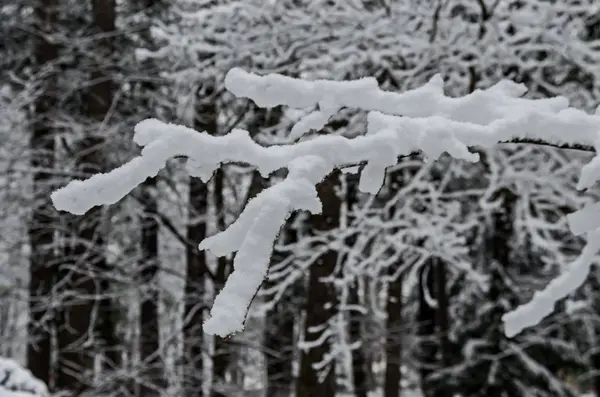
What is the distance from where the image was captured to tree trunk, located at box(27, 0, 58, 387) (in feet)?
26.9

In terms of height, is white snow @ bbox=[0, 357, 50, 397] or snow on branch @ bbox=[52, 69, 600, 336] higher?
snow on branch @ bbox=[52, 69, 600, 336]

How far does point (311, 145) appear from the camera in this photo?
137 cm

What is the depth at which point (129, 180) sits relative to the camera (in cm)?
129

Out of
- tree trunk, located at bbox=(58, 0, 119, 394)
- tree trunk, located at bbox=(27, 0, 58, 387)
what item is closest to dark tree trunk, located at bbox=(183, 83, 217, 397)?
tree trunk, located at bbox=(58, 0, 119, 394)

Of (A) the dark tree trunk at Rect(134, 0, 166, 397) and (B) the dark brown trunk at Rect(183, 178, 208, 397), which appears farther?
(A) the dark tree trunk at Rect(134, 0, 166, 397)

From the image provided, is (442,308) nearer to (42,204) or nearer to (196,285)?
(196,285)

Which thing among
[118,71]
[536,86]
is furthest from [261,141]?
[118,71]

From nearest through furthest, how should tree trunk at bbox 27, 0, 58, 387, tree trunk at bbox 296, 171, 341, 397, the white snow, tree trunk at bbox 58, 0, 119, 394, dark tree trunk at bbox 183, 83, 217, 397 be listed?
the white snow → tree trunk at bbox 296, 171, 341, 397 → dark tree trunk at bbox 183, 83, 217, 397 → tree trunk at bbox 27, 0, 58, 387 → tree trunk at bbox 58, 0, 119, 394

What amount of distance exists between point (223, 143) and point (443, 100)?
1.90ft

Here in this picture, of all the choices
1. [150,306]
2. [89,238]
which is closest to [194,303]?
[89,238]

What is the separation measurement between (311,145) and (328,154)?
1.6 inches

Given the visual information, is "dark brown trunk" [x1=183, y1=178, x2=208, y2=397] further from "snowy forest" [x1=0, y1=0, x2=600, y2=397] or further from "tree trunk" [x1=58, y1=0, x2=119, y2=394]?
"tree trunk" [x1=58, y1=0, x2=119, y2=394]

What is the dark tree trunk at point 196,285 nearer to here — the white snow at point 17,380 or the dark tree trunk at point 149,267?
the dark tree trunk at point 149,267

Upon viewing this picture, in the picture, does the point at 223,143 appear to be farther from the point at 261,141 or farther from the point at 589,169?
the point at 261,141
